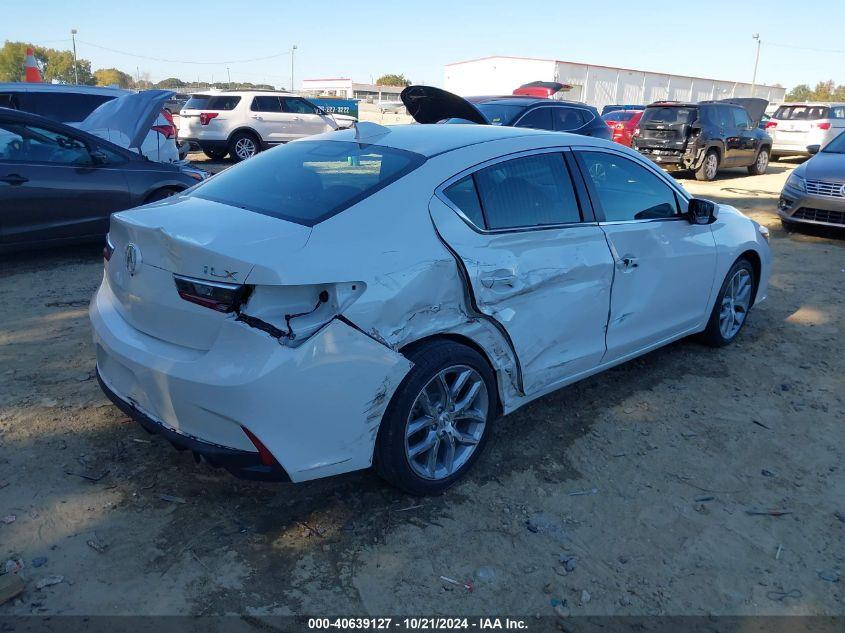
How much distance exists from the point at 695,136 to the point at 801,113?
664 centimetres

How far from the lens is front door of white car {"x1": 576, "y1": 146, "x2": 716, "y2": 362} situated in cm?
374

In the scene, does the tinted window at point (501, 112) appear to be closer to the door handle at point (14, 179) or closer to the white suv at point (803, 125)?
the door handle at point (14, 179)

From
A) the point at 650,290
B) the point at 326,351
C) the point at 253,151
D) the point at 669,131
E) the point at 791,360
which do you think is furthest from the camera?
the point at 253,151

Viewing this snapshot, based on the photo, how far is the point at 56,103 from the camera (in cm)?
988

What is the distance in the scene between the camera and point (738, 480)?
Result: 10.9ft

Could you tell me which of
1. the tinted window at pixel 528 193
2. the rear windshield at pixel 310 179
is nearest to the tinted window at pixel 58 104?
the rear windshield at pixel 310 179

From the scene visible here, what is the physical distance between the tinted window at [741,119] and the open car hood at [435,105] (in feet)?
39.8

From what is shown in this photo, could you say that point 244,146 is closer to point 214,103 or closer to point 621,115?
point 214,103

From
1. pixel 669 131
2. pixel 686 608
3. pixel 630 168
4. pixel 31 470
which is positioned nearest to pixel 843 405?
pixel 630 168

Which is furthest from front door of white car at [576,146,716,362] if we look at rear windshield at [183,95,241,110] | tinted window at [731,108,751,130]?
rear windshield at [183,95,241,110]

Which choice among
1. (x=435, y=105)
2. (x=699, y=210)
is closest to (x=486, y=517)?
(x=699, y=210)

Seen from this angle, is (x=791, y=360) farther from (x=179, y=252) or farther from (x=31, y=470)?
(x=31, y=470)

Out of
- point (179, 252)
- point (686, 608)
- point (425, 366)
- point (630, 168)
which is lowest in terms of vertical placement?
point (686, 608)

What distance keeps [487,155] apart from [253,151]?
1442 cm
